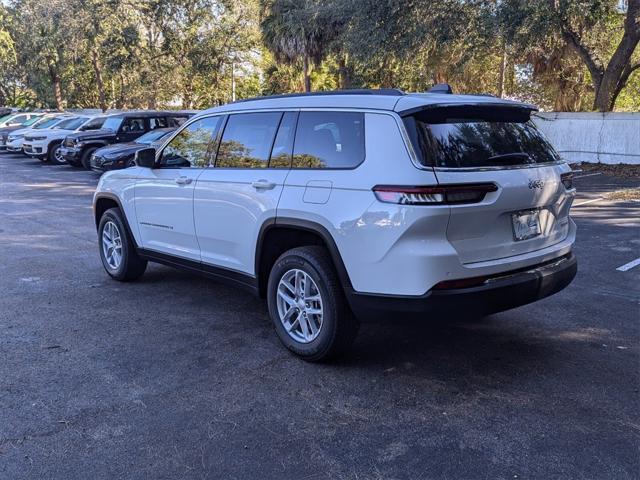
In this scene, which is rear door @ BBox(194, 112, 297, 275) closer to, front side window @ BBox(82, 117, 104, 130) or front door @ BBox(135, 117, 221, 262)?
front door @ BBox(135, 117, 221, 262)

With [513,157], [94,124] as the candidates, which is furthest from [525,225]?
[94,124]

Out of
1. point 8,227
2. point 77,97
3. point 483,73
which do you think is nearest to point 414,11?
point 483,73

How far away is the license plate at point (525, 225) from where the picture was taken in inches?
160

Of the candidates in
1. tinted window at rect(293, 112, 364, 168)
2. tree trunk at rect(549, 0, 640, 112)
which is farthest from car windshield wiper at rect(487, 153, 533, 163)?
tree trunk at rect(549, 0, 640, 112)

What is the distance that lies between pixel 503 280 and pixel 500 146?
3.05 feet

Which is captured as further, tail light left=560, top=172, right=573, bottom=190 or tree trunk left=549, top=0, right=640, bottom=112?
tree trunk left=549, top=0, right=640, bottom=112

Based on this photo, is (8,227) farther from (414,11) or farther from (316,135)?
(414,11)

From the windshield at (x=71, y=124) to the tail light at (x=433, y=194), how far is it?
21218 millimetres

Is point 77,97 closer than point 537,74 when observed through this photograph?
No

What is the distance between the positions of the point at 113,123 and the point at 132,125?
1054 mm

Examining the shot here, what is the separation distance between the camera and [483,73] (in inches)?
1120

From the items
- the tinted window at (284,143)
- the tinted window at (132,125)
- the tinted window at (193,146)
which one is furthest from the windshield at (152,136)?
the tinted window at (284,143)

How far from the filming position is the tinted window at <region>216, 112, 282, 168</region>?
4859 mm

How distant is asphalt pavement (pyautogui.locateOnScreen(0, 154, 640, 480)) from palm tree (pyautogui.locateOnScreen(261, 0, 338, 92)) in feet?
Result: 69.2
